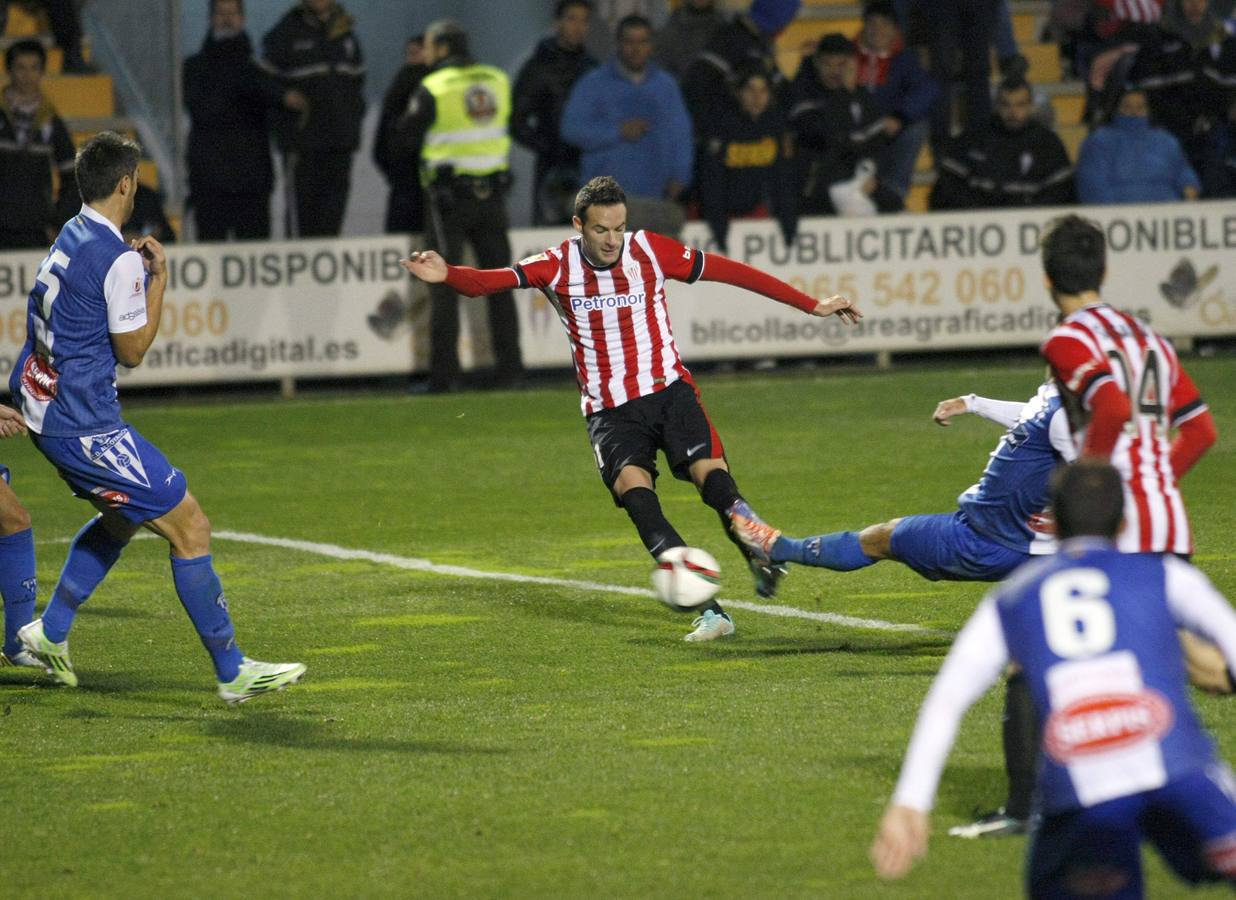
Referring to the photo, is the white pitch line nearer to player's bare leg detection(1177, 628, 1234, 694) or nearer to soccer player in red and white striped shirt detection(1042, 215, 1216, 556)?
soccer player in red and white striped shirt detection(1042, 215, 1216, 556)

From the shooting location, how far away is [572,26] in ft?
55.5

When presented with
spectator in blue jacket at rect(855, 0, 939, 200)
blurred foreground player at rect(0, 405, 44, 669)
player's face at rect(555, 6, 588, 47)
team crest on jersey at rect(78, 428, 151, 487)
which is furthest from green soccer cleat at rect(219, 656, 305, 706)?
spectator in blue jacket at rect(855, 0, 939, 200)

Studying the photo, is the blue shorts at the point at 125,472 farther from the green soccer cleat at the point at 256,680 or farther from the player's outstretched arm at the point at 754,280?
the player's outstretched arm at the point at 754,280

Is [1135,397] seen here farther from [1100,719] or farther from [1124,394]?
[1100,719]

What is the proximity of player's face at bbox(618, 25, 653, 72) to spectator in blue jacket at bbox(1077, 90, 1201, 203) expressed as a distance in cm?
409

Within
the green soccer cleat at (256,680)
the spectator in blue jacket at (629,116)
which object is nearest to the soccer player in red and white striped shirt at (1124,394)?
the green soccer cleat at (256,680)

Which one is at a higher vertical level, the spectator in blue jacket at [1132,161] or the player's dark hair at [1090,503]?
the player's dark hair at [1090,503]

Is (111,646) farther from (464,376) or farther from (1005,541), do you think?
(464,376)

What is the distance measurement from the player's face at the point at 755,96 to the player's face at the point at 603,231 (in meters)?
8.71

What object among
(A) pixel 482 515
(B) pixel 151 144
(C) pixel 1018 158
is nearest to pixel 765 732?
(A) pixel 482 515

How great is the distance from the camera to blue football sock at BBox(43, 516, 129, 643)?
739cm

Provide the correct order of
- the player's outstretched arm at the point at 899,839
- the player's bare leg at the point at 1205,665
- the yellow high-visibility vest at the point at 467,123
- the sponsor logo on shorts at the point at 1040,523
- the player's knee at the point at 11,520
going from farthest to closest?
the yellow high-visibility vest at the point at 467,123 < the player's knee at the point at 11,520 < the sponsor logo on shorts at the point at 1040,523 < the player's bare leg at the point at 1205,665 < the player's outstretched arm at the point at 899,839

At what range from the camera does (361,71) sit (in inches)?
652

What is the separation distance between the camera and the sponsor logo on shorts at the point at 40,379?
7.03 metres
